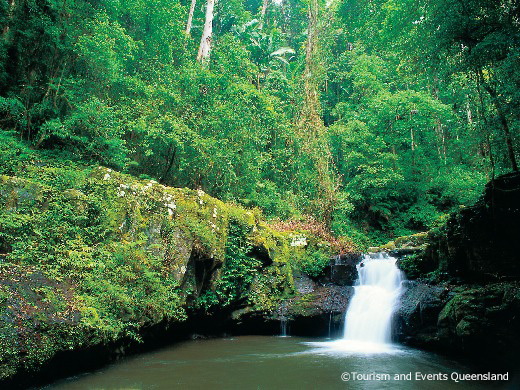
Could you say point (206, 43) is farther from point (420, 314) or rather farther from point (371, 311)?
point (420, 314)

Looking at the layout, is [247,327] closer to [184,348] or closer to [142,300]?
[184,348]

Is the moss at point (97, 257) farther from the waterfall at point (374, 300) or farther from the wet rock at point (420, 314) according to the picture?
the wet rock at point (420, 314)

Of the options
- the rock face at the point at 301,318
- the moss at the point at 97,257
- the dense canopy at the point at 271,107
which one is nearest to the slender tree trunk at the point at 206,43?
the dense canopy at the point at 271,107

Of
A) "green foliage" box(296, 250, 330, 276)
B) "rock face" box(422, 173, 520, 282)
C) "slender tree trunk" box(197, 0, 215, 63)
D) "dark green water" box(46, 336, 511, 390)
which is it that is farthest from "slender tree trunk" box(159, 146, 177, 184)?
"rock face" box(422, 173, 520, 282)

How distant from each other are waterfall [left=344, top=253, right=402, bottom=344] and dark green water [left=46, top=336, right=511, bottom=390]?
3.81 feet

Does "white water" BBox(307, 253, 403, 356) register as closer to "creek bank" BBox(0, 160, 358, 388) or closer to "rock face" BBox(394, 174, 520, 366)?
"rock face" BBox(394, 174, 520, 366)

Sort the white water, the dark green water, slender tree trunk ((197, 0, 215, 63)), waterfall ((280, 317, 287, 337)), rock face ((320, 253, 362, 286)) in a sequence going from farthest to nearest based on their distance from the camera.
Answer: slender tree trunk ((197, 0, 215, 63)) → rock face ((320, 253, 362, 286)) → waterfall ((280, 317, 287, 337)) → the white water → the dark green water

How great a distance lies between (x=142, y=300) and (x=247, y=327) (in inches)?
185

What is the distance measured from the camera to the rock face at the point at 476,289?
6.11 meters

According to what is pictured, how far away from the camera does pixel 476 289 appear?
7016 mm

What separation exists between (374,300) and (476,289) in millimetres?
3310

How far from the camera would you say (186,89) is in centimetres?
1265

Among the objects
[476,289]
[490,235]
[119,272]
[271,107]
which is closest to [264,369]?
[119,272]

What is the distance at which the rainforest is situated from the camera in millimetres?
5453
